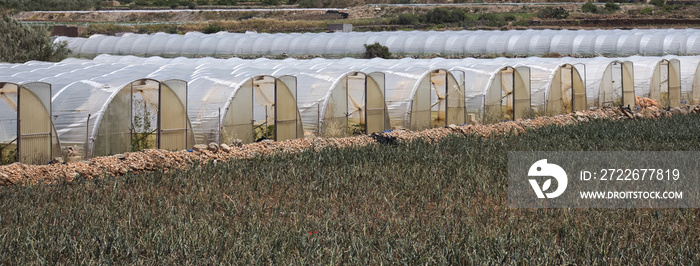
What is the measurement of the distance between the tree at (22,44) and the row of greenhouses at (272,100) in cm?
828

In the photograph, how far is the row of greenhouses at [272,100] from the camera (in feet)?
47.9

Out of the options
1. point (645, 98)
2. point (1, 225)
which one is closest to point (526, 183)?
point (1, 225)

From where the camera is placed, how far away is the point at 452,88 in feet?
73.7

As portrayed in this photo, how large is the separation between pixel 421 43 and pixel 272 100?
88.6 feet

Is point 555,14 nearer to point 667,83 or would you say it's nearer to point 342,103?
point 667,83

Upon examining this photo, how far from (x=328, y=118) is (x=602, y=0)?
7252 cm

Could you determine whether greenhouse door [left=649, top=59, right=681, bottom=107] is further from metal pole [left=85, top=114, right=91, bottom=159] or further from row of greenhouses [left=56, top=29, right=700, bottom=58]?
metal pole [left=85, top=114, right=91, bottom=159]

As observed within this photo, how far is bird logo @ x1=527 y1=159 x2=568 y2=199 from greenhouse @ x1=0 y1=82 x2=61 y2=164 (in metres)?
8.91

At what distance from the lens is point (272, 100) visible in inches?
715

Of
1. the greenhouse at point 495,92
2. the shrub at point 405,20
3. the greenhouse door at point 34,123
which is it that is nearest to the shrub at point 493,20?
the shrub at point 405,20

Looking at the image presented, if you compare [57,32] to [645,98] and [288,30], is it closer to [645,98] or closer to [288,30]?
[288,30]

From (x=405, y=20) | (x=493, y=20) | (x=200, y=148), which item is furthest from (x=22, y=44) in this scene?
(x=493, y=20)

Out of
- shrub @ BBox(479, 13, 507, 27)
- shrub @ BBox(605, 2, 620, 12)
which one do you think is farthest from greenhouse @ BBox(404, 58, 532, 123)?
shrub @ BBox(605, 2, 620, 12)

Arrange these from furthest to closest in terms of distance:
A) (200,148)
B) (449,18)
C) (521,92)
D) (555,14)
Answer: (449,18)
(555,14)
(521,92)
(200,148)
